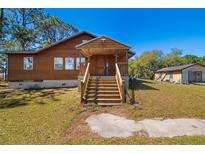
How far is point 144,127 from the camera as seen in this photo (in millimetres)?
7379

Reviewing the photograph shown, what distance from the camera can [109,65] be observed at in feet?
63.4

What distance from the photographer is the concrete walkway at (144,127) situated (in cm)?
677

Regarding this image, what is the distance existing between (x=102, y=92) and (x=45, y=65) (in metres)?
9.47

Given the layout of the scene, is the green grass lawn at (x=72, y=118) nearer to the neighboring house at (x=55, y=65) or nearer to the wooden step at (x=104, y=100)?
the wooden step at (x=104, y=100)

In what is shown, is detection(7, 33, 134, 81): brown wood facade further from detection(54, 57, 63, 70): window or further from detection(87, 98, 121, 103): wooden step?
detection(87, 98, 121, 103): wooden step

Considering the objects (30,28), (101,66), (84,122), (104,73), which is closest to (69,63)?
(101,66)

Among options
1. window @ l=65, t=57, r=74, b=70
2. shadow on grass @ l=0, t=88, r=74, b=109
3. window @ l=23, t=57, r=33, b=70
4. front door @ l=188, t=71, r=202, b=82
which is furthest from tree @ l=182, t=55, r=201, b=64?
shadow on grass @ l=0, t=88, r=74, b=109

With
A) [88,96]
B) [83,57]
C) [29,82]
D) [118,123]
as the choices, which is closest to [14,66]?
[29,82]

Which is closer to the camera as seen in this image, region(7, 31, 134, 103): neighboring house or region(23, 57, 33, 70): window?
region(7, 31, 134, 103): neighboring house

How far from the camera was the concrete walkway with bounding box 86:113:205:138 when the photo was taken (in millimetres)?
6766

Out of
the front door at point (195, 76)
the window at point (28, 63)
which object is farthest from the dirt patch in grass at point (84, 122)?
the front door at point (195, 76)

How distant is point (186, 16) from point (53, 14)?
2250 cm

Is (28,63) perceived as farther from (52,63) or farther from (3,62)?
(3,62)

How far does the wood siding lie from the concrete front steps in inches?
239
